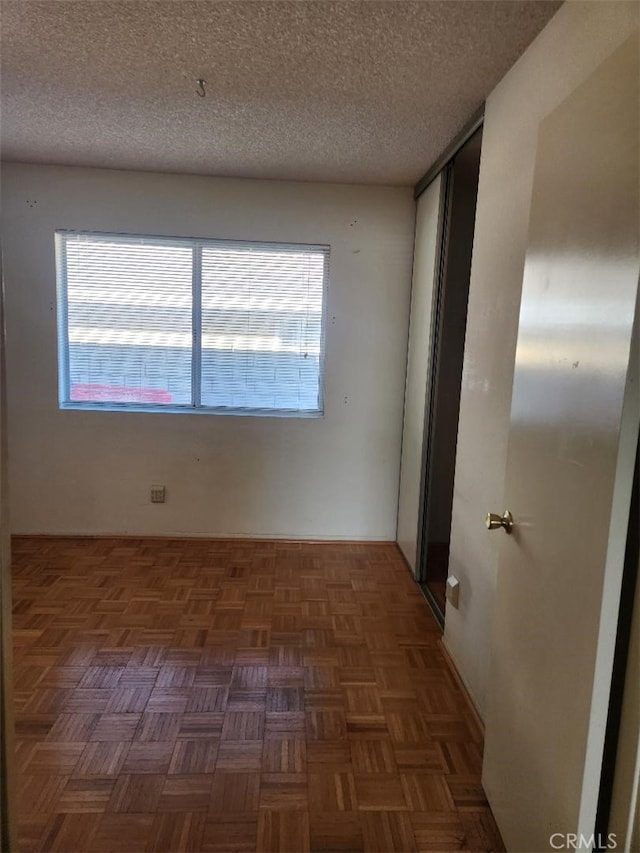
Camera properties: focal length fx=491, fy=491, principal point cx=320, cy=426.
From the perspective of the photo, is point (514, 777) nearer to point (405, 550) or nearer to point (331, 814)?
point (331, 814)

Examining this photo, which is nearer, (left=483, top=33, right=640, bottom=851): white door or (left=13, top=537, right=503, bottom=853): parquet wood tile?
(left=483, top=33, right=640, bottom=851): white door

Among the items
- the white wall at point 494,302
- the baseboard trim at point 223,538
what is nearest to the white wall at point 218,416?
the baseboard trim at point 223,538

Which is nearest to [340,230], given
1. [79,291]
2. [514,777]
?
[79,291]

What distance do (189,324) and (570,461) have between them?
8.97ft

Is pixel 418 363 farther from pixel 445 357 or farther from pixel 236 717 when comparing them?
pixel 236 717

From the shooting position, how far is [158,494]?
3.40 meters

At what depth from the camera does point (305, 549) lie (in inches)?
133

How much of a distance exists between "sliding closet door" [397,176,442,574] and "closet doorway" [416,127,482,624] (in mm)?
45

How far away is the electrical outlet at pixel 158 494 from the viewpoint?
3.39m

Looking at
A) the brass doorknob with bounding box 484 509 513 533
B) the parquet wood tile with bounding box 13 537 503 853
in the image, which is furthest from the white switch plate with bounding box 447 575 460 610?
the brass doorknob with bounding box 484 509 513 533

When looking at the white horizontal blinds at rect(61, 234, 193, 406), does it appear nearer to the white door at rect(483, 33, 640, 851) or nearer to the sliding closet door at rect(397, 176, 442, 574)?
the sliding closet door at rect(397, 176, 442, 574)

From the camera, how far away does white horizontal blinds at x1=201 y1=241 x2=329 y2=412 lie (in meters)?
3.25

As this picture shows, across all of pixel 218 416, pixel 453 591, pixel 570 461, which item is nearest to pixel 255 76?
pixel 570 461

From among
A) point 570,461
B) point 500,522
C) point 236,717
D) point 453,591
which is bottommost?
point 236,717
